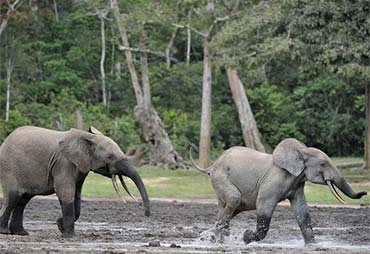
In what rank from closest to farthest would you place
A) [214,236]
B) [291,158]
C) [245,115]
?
[291,158] → [214,236] → [245,115]

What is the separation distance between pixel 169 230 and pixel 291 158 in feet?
11.1

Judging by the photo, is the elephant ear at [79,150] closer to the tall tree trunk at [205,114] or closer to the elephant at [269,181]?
the elephant at [269,181]

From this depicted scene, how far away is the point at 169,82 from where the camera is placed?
161 feet

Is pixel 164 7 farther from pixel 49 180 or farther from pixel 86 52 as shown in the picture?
pixel 49 180

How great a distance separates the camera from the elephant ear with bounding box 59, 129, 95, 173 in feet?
54.2

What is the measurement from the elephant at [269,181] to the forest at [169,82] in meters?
17.2

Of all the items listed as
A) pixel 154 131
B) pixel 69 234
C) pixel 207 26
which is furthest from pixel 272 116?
pixel 69 234

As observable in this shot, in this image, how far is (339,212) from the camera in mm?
23656

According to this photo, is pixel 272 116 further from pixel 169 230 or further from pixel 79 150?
pixel 79 150

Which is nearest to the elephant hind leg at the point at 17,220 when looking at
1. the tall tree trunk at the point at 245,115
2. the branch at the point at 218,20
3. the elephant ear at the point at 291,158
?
the elephant ear at the point at 291,158

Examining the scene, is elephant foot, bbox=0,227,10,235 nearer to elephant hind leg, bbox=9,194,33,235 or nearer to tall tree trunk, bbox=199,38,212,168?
elephant hind leg, bbox=9,194,33,235

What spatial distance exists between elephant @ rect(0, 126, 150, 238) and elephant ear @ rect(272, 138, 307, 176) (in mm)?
2031

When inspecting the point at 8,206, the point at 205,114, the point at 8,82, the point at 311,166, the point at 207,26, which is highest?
the point at 207,26

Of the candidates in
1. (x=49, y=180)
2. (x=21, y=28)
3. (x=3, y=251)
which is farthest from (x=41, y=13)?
(x=3, y=251)
